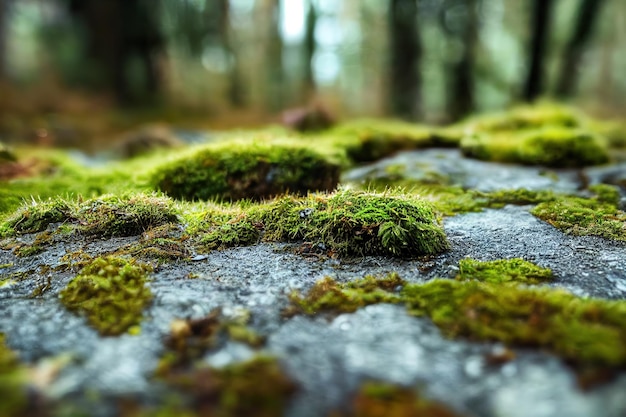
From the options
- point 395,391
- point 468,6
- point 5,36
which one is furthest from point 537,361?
point 5,36

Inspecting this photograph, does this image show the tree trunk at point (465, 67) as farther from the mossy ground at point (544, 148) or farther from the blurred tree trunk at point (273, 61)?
the blurred tree trunk at point (273, 61)

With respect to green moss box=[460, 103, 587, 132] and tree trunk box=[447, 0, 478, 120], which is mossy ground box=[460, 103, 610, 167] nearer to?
green moss box=[460, 103, 587, 132]

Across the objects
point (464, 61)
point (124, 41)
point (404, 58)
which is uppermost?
point (124, 41)

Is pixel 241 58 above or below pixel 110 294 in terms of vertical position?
above

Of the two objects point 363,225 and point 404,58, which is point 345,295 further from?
point 404,58

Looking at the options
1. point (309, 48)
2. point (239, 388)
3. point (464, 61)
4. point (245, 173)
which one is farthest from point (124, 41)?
point (239, 388)

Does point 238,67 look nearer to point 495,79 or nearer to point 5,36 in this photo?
point 5,36
